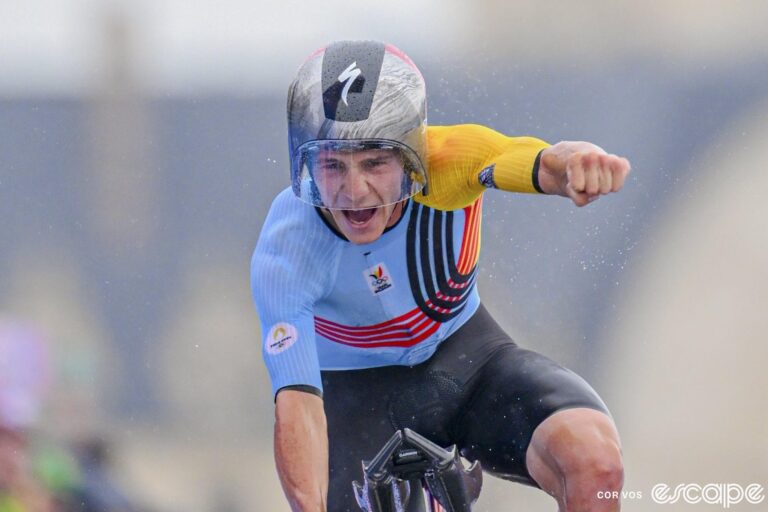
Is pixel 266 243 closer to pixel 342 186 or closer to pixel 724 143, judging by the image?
pixel 342 186

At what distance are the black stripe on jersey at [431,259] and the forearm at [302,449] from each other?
0.53m

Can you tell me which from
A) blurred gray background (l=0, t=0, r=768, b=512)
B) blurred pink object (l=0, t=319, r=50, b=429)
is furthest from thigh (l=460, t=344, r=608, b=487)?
blurred pink object (l=0, t=319, r=50, b=429)

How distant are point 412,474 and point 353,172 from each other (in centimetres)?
85

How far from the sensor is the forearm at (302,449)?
3.37 metres

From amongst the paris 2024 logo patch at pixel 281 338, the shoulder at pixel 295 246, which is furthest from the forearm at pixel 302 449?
the shoulder at pixel 295 246

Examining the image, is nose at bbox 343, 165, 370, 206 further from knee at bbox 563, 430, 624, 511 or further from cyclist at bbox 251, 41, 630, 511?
knee at bbox 563, 430, 624, 511

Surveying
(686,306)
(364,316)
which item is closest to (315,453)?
(364,316)

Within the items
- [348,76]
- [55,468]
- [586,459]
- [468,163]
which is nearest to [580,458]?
[586,459]

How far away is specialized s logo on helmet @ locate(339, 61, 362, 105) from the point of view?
340cm

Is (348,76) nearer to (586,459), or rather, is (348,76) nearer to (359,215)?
(359,215)

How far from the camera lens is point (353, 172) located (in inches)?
134

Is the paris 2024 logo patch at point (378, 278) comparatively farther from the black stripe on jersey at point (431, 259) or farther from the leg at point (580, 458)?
the leg at point (580, 458)

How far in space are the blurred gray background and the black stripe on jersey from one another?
1696mm

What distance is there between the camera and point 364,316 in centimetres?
382
